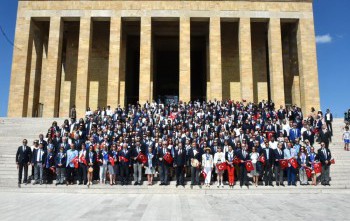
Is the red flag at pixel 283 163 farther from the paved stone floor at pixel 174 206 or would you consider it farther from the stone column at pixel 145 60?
the stone column at pixel 145 60

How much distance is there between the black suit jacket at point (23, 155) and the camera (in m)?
12.7

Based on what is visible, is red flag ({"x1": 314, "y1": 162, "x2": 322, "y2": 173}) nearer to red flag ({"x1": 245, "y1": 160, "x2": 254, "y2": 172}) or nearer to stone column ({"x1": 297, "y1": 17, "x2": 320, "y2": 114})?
red flag ({"x1": 245, "y1": 160, "x2": 254, "y2": 172})

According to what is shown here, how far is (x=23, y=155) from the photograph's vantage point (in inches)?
504

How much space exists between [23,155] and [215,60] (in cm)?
1797

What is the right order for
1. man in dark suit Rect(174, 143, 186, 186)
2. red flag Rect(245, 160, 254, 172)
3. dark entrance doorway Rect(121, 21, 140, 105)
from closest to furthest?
red flag Rect(245, 160, 254, 172), man in dark suit Rect(174, 143, 186, 186), dark entrance doorway Rect(121, 21, 140, 105)

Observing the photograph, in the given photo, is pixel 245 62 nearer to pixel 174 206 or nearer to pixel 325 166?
pixel 325 166

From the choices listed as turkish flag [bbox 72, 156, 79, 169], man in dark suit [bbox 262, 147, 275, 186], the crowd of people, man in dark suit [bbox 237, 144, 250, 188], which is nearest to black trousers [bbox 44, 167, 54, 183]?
the crowd of people

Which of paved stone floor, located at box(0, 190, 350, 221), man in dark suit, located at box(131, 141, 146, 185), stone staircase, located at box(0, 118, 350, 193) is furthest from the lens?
man in dark suit, located at box(131, 141, 146, 185)

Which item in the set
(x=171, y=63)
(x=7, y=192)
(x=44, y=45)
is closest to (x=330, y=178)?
(x=7, y=192)

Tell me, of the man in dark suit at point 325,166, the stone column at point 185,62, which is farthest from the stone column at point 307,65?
the man in dark suit at point 325,166

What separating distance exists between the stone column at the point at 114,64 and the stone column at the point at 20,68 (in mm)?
6854

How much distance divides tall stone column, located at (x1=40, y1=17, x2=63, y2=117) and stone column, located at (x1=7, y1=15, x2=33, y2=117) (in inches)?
69.5

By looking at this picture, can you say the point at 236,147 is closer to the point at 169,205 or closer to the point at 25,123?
the point at 169,205

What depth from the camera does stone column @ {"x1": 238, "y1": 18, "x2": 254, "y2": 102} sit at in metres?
26.8
